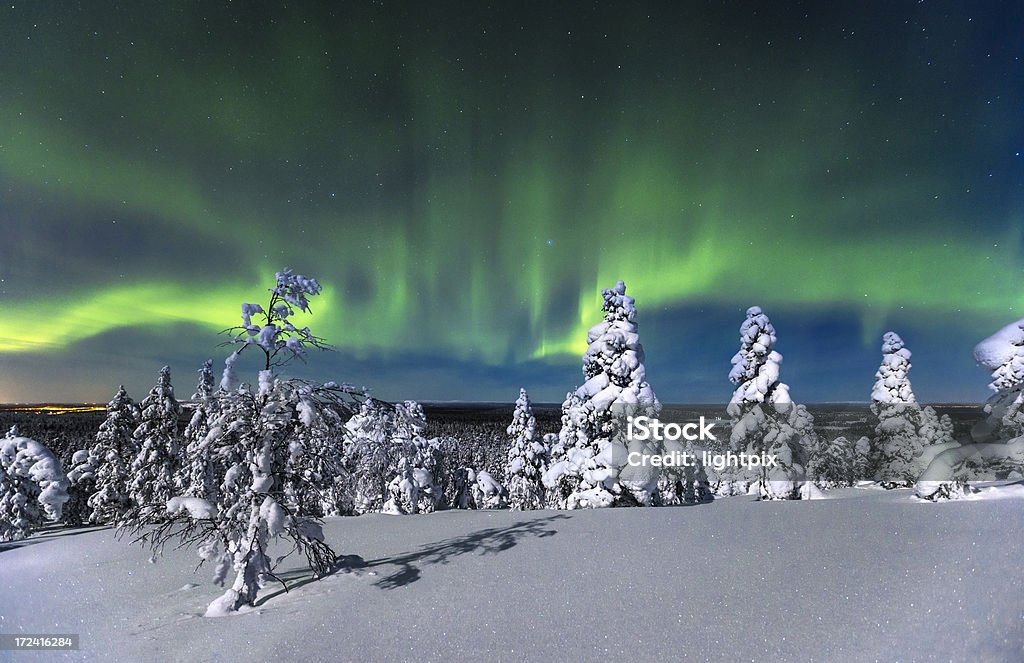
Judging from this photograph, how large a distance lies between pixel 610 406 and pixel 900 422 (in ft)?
80.9

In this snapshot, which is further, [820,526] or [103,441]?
[103,441]

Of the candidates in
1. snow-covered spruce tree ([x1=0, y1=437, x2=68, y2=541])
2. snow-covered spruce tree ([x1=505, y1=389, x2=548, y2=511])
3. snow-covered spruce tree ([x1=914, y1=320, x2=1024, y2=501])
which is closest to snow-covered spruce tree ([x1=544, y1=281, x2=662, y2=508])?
snow-covered spruce tree ([x1=914, y1=320, x2=1024, y2=501])

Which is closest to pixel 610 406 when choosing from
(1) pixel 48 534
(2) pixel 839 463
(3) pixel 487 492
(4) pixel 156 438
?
(3) pixel 487 492

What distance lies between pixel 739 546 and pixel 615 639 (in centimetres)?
495

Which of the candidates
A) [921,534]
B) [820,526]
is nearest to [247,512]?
[820,526]

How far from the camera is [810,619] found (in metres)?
6.69

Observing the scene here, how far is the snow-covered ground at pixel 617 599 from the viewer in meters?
6.34

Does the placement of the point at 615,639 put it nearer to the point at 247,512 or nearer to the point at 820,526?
the point at 247,512

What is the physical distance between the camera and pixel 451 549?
37.1ft

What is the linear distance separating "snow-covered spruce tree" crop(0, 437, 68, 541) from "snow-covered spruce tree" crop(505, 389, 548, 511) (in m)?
27.3

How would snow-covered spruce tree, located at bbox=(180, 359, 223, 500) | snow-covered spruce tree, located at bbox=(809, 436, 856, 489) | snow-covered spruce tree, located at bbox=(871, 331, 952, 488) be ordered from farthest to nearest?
snow-covered spruce tree, located at bbox=(809, 436, 856, 489) < snow-covered spruce tree, located at bbox=(871, 331, 952, 488) < snow-covered spruce tree, located at bbox=(180, 359, 223, 500)

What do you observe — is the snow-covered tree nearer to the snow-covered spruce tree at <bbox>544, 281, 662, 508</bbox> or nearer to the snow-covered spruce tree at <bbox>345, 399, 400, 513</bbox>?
the snow-covered spruce tree at <bbox>345, 399, 400, 513</bbox>

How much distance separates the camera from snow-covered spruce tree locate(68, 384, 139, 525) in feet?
98.3
